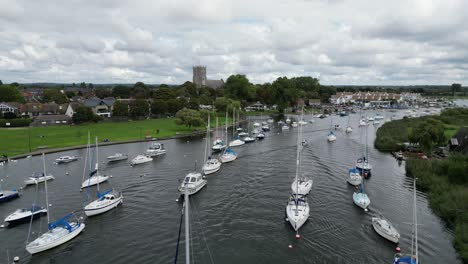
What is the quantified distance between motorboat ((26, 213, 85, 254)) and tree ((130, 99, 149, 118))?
325 ft

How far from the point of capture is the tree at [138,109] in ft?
427

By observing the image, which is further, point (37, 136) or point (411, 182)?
point (37, 136)

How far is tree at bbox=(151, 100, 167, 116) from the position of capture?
13938cm

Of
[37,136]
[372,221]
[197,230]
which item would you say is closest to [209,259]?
[197,230]

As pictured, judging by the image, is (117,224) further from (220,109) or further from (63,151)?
(220,109)

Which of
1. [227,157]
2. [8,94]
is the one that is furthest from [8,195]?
[8,94]

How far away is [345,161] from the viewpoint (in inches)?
2586

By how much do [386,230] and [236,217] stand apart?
1640 cm

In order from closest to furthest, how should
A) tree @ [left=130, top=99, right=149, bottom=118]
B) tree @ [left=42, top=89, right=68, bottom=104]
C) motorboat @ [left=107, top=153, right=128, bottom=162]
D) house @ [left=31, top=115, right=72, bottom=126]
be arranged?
motorboat @ [left=107, top=153, right=128, bottom=162]
house @ [left=31, top=115, right=72, bottom=126]
tree @ [left=130, top=99, right=149, bottom=118]
tree @ [left=42, top=89, right=68, bottom=104]

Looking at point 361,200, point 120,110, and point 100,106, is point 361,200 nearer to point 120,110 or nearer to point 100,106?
point 120,110

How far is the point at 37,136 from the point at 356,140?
295 feet

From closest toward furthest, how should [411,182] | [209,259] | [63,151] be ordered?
1. [209,259]
2. [411,182]
3. [63,151]

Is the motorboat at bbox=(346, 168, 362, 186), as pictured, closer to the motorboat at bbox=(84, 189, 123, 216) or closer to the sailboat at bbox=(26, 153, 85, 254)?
the motorboat at bbox=(84, 189, 123, 216)

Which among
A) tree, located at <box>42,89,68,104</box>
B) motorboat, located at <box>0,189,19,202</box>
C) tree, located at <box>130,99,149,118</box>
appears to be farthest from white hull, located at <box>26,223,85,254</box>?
tree, located at <box>42,89,68,104</box>
